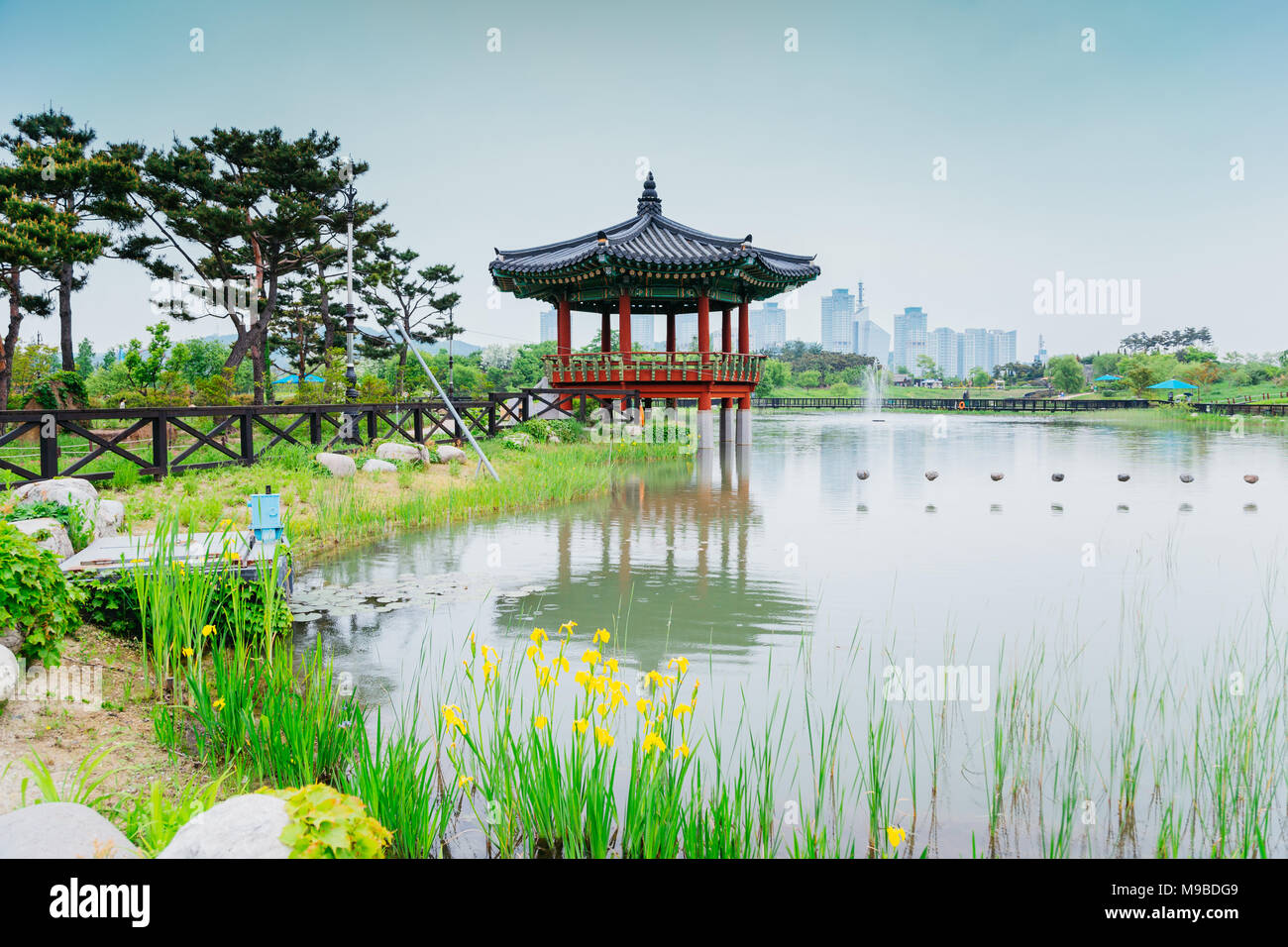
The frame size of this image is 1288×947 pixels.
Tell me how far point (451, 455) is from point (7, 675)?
10.2 m

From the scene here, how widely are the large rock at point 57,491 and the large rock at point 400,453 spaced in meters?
5.03

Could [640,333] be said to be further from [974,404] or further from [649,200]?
[649,200]

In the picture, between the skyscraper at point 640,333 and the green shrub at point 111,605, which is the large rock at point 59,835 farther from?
the skyscraper at point 640,333

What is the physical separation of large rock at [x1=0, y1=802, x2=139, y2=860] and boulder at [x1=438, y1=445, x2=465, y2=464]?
11.1 m

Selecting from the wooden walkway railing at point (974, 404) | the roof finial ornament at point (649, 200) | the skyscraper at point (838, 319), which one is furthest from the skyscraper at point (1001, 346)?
the roof finial ornament at point (649, 200)

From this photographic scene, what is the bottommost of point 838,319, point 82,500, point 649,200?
point 82,500

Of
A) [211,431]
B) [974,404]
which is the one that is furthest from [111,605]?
[974,404]

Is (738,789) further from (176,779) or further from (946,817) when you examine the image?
(176,779)

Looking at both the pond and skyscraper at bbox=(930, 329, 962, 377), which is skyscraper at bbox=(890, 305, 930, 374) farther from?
Result: the pond

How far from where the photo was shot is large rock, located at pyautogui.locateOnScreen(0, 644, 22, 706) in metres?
3.59

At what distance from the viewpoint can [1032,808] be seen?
3264 millimetres

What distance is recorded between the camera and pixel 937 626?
589 cm
